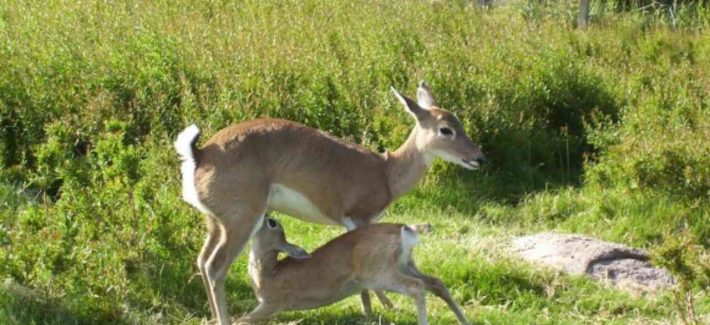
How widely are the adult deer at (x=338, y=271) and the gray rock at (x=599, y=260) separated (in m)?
1.33

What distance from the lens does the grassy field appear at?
21.8 ft

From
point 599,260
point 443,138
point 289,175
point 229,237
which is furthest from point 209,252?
point 599,260

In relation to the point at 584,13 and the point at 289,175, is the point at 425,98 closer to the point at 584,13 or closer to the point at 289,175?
the point at 289,175

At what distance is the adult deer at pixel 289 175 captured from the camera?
20.6 feet

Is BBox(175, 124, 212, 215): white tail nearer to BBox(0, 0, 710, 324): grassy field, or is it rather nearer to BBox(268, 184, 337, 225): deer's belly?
BBox(268, 184, 337, 225): deer's belly

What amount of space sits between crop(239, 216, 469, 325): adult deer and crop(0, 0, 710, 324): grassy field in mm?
276

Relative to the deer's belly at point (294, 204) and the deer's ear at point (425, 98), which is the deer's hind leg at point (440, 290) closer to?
the deer's belly at point (294, 204)

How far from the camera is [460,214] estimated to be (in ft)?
28.6

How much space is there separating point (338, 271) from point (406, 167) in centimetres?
124

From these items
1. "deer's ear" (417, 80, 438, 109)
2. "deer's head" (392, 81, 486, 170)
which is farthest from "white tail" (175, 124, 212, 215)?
"deer's ear" (417, 80, 438, 109)

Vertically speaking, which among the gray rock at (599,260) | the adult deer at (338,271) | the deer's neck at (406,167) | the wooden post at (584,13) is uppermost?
the deer's neck at (406,167)

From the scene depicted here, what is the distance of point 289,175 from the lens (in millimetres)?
6688

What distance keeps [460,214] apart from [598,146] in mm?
1516

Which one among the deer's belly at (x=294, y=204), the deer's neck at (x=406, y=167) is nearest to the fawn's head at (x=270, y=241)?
the deer's belly at (x=294, y=204)
